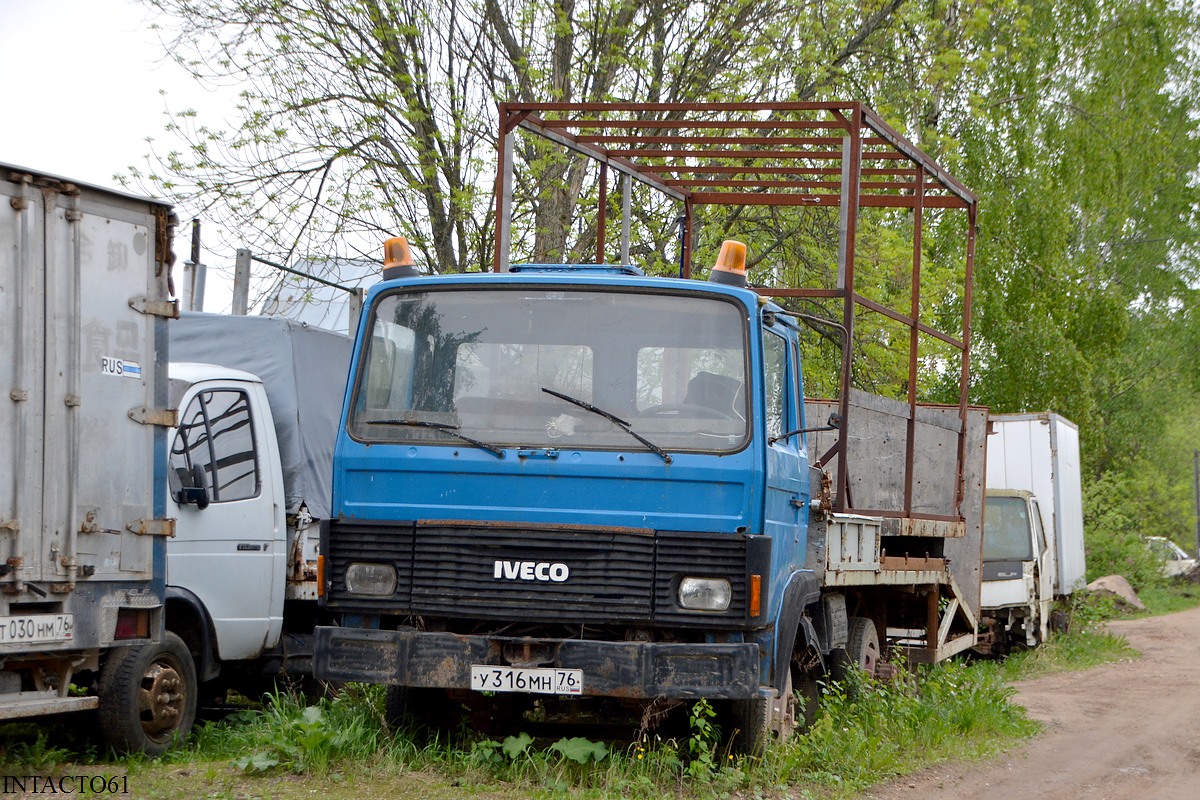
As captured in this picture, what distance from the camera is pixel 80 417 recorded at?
21.5 feet

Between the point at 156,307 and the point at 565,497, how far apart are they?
2.43 m

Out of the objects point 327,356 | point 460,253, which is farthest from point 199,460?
point 460,253

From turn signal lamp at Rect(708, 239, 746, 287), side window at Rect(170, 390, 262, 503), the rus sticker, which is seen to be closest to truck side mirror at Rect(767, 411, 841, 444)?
turn signal lamp at Rect(708, 239, 746, 287)

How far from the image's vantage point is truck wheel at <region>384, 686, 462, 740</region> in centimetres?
688

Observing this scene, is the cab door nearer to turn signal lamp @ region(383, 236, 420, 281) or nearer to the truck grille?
the truck grille

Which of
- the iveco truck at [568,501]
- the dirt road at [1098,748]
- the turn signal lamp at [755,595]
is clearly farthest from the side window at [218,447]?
the dirt road at [1098,748]

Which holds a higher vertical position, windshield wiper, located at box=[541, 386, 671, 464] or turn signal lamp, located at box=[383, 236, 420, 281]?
turn signal lamp, located at box=[383, 236, 420, 281]

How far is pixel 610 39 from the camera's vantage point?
1445 centimetres

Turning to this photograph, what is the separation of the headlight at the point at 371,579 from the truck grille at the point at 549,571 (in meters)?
0.03

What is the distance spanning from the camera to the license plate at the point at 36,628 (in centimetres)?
602

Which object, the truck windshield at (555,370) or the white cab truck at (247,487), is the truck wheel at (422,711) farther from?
the white cab truck at (247,487)

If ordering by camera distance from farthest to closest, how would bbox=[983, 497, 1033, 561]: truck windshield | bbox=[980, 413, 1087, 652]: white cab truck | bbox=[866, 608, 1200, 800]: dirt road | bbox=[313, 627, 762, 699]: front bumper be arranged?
bbox=[983, 497, 1033, 561]: truck windshield < bbox=[980, 413, 1087, 652]: white cab truck < bbox=[866, 608, 1200, 800]: dirt road < bbox=[313, 627, 762, 699]: front bumper

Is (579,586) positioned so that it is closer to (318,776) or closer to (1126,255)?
(318,776)

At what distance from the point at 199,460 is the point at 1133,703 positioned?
8.23 metres
